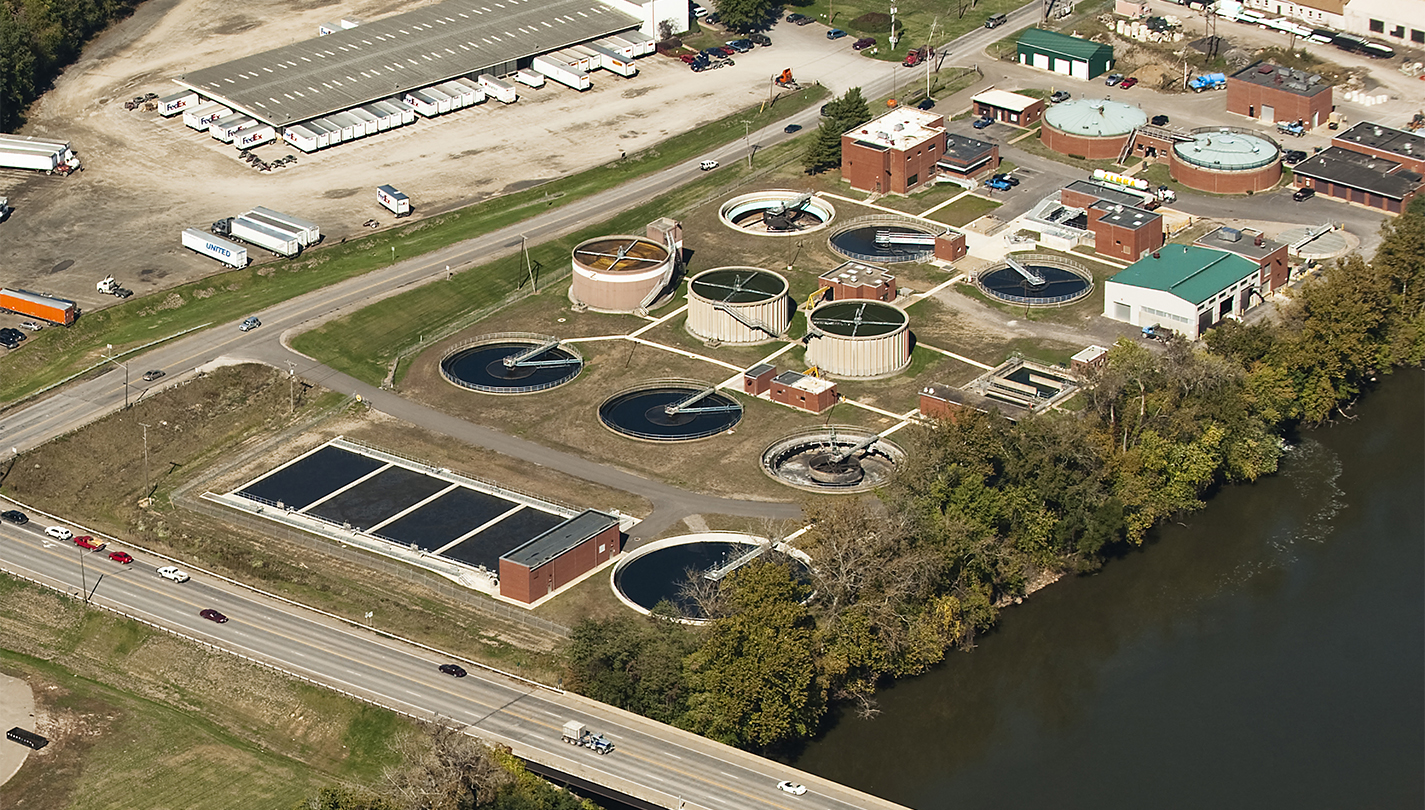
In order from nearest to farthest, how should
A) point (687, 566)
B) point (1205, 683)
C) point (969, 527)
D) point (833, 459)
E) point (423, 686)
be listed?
point (423, 686)
point (1205, 683)
point (969, 527)
point (687, 566)
point (833, 459)

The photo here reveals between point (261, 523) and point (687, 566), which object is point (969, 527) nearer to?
point (687, 566)

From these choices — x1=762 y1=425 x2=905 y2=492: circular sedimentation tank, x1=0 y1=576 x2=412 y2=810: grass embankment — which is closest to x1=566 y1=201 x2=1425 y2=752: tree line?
x1=762 y1=425 x2=905 y2=492: circular sedimentation tank

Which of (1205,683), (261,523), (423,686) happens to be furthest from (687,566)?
(1205,683)

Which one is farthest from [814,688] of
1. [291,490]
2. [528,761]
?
[291,490]

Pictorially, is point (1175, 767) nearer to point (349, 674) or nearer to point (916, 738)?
point (916, 738)

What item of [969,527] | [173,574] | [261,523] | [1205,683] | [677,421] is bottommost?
[1205,683]

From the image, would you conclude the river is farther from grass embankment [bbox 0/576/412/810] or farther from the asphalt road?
grass embankment [bbox 0/576/412/810]
